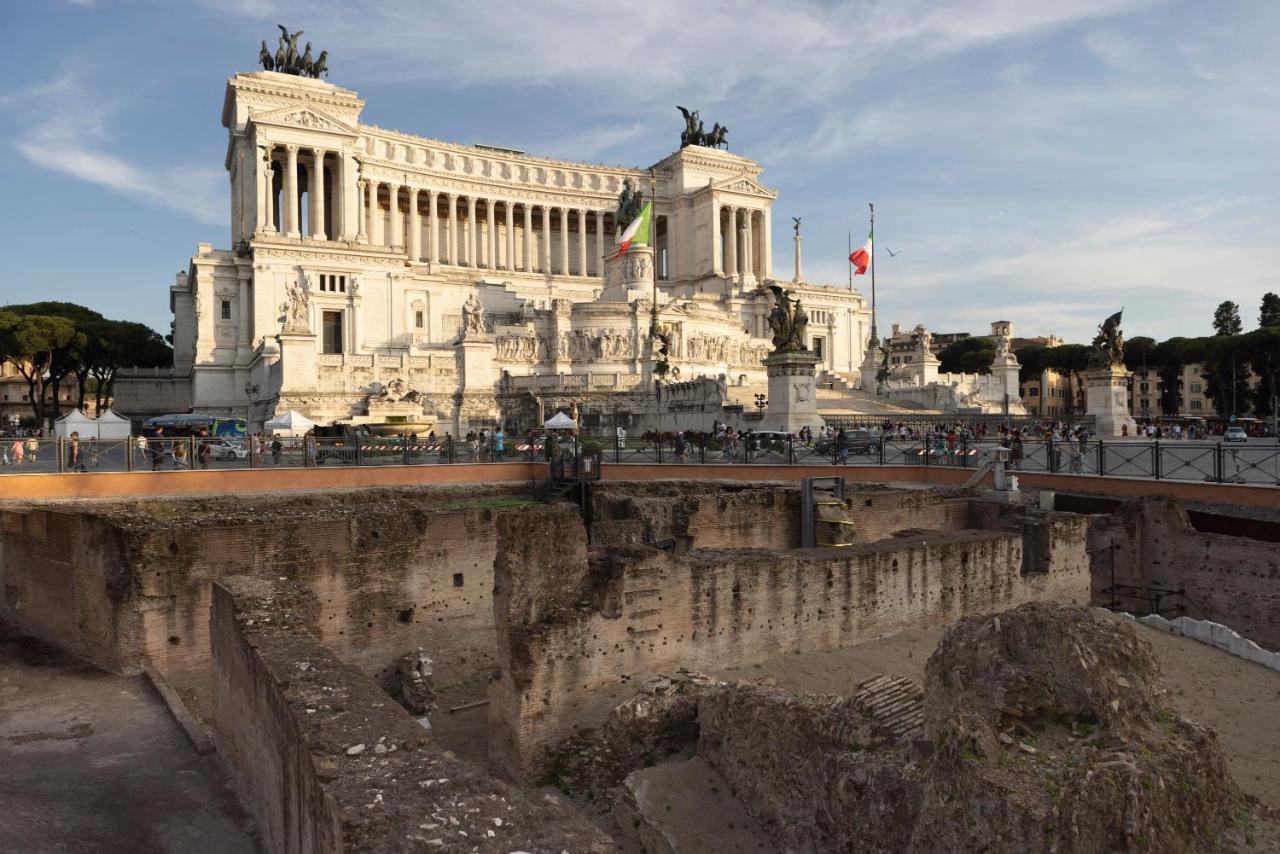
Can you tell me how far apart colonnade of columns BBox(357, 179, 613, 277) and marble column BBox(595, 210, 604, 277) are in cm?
11

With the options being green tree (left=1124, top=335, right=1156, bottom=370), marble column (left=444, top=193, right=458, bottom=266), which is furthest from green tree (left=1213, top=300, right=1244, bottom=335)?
marble column (left=444, top=193, right=458, bottom=266)

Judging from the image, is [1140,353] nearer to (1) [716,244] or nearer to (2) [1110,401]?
(1) [716,244]

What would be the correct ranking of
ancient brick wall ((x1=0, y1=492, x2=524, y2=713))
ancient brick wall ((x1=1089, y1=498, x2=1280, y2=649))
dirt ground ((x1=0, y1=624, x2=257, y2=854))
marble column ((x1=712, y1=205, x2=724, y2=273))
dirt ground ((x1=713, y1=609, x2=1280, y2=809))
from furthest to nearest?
marble column ((x1=712, y1=205, x2=724, y2=273)) → ancient brick wall ((x1=1089, y1=498, x2=1280, y2=649)) → ancient brick wall ((x1=0, y1=492, x2=524, y2=713)) → dirt ground ((x1=713, y1=609, x2=1280, y2=809)) → dirt ground ((x1=0, y1=624, x2=257, y2=854))

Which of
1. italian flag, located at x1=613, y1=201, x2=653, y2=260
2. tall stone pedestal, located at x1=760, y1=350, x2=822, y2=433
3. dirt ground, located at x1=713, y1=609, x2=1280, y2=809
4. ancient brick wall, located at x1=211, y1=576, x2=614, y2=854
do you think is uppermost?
italian flag, located at x1=613, y1=201, x2=653, y2=260

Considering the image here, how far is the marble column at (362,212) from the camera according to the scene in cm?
7575

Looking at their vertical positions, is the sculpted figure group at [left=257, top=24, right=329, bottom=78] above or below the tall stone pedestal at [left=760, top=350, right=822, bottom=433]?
above

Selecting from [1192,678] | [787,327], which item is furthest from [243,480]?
[1192,678]

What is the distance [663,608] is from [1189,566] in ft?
39.6

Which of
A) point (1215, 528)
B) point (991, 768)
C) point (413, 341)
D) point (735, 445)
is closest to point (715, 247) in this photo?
point (413, 341)

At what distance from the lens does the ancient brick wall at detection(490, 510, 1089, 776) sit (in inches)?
421

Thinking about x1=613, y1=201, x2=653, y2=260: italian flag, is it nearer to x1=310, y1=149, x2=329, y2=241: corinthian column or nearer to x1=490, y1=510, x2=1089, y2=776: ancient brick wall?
x1=310, y1=149, x2=329, y2=241: corinthian column

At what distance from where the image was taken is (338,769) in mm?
5469

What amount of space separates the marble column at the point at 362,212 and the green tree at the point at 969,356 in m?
61.2

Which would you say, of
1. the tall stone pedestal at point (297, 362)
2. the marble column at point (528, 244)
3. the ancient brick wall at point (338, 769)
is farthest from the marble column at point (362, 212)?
the ancient brick wall at point (338, 769)
